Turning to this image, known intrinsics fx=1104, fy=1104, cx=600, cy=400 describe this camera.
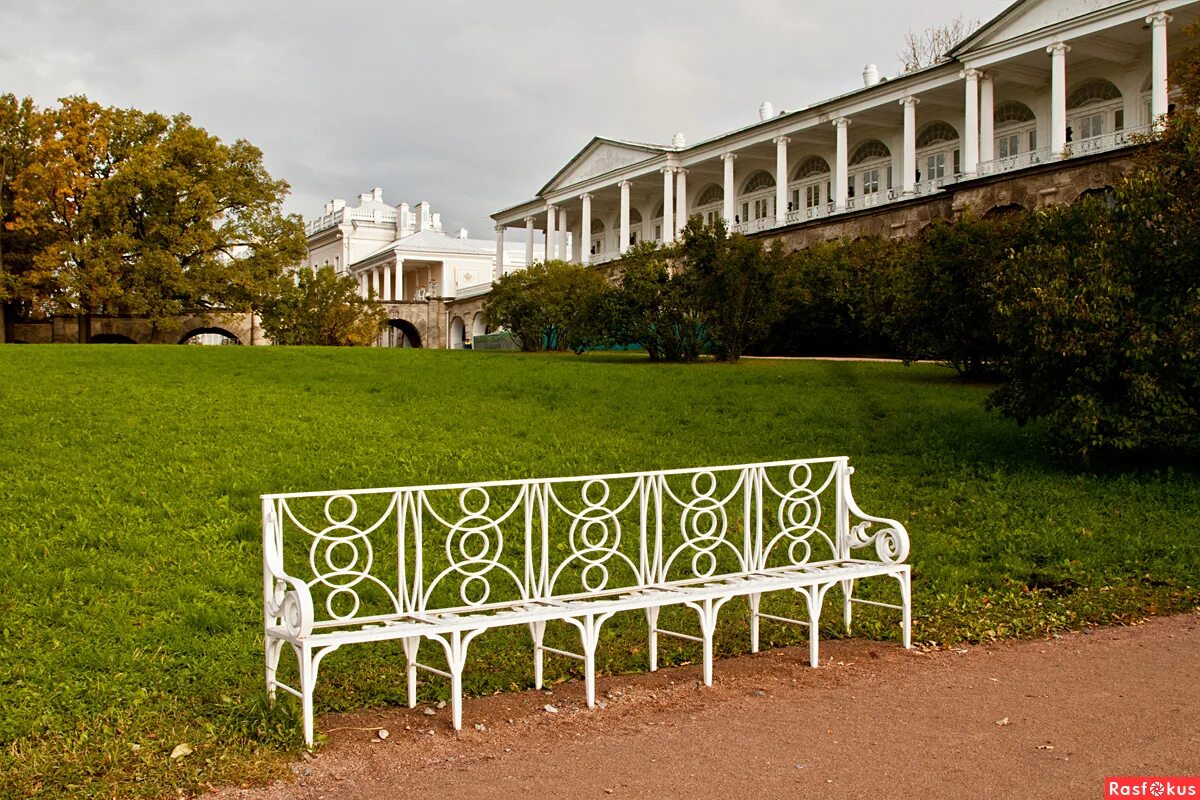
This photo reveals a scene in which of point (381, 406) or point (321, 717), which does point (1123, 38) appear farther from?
point (321, 717)

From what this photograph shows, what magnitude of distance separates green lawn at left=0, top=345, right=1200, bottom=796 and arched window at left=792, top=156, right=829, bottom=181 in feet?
94.4

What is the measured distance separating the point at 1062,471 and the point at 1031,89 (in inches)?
1166

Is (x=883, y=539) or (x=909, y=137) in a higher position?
(x=909, y=137)

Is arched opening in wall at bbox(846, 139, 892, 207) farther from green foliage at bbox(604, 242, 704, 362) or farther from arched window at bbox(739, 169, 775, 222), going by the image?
green foliage at bbox(604, 242, 704, 362)

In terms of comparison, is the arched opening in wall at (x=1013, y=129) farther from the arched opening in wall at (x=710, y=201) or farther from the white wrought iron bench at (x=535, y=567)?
the white wrought iron bench at (x=535, y=567)

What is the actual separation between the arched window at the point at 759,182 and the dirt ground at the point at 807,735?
146 feet

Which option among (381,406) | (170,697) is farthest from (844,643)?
(381,406)

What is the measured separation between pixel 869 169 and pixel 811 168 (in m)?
3.32

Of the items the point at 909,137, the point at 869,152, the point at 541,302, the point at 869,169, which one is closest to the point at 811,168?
the point at 869,152

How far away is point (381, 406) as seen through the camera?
48.3 feet

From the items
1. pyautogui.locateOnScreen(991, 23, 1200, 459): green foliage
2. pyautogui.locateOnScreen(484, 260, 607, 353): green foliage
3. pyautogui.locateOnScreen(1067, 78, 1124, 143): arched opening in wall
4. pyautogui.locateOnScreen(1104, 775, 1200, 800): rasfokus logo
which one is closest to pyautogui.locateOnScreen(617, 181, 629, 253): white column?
pyautogui.locateOnScreen(484, 260, 607, 353): green foliage

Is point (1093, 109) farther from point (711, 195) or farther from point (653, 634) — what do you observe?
point (653, 634)

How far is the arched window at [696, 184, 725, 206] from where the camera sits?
52.4m

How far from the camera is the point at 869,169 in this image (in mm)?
43594
